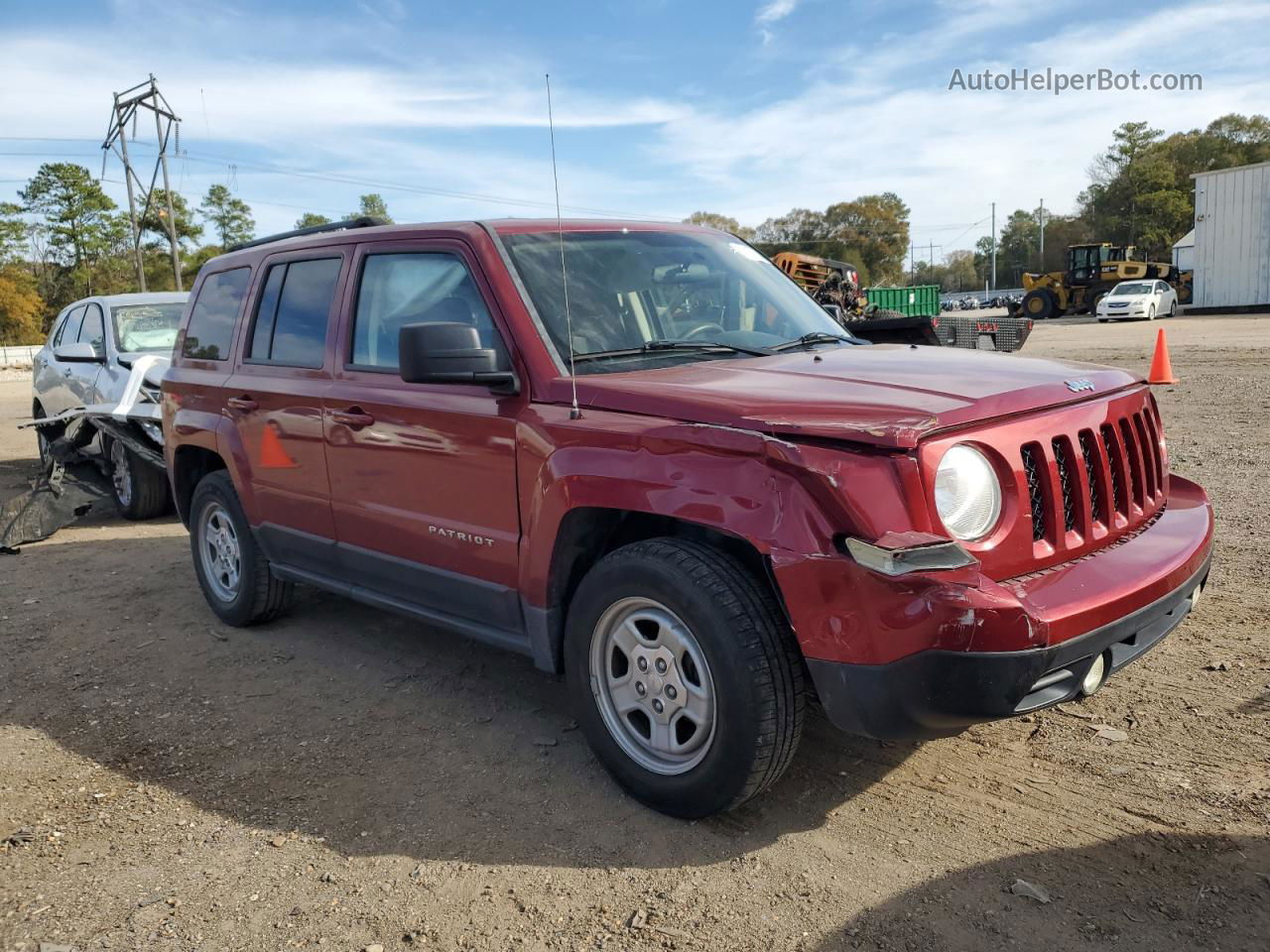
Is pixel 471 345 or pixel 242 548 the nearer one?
pixel 471 345

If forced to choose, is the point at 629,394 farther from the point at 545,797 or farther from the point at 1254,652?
the point at 1254,652

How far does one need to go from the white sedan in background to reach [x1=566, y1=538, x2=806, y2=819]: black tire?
36.9m

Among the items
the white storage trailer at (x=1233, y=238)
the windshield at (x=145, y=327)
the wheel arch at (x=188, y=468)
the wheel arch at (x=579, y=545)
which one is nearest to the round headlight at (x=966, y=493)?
the wheel arch at (x=579, y=545)

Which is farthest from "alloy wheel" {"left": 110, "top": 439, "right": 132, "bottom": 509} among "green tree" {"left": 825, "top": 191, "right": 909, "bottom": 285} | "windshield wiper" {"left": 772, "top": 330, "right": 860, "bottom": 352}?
"green tree" {"left": 825, "top": 191, "right": 909, "bottom": 285}

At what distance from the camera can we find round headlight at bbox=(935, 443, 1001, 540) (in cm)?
271

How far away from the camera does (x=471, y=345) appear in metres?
3.35

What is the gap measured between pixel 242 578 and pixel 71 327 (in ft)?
21.1

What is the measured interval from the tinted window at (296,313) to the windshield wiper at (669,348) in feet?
5.01

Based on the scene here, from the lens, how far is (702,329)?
3922mm

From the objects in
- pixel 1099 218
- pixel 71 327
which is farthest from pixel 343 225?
pixel 1099 218

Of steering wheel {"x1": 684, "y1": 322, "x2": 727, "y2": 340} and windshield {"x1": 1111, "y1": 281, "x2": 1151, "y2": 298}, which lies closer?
steering wheel {"x1": 684, "y1": 322, "x2": 727, "y2": 340}

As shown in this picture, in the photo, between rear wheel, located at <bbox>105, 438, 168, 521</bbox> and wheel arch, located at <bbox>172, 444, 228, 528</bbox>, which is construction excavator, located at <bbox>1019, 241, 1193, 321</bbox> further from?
wheel arch, located at <bbox>172, 444, 228, 528</bbox>

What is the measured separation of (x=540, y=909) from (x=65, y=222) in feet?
228

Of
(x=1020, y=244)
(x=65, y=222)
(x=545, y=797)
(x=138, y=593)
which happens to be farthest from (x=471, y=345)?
(x=1020, y=244)
